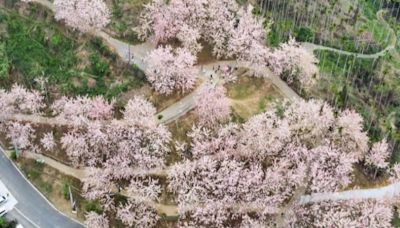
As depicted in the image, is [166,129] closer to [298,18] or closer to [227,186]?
[227,186]

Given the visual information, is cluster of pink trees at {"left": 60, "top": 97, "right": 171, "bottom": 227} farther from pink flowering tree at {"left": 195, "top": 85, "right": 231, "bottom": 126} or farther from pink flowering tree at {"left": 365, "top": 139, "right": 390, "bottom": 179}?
pink flowering tree at {"left": 365, "top": 139, "right": 390, "bottom": 179}

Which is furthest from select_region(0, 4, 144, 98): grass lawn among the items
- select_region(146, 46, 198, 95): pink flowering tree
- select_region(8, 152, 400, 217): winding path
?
select_region(8, 152, 400, 217): winding path

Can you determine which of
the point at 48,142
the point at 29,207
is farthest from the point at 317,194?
the point at 29,207

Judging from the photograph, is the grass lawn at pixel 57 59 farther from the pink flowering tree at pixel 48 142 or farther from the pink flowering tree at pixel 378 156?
the pink flowering tree at pixel 378 156

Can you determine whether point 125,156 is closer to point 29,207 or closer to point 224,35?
point 29,207

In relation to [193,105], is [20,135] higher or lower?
lower

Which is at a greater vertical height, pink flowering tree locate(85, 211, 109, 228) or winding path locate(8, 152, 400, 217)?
winding path locate(8, 152, 400, 217)
